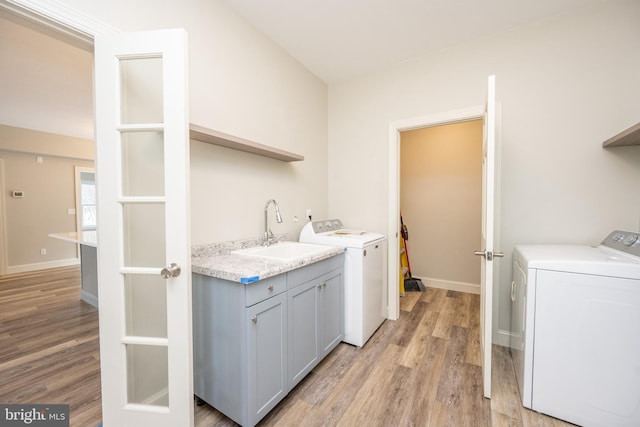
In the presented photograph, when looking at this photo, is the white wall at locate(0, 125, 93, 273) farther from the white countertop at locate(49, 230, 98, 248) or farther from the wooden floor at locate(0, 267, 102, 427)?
the white countertop at locate(49, 230, 98, 248)

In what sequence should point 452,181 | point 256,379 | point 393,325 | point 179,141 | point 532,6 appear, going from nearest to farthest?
point 179,141, point 256,379, point 532,6, point 393,325, point 452,181

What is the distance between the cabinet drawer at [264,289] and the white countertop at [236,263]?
0.05m

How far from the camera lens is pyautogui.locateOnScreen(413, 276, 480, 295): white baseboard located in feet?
11.0

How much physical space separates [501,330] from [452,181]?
6.30 feet

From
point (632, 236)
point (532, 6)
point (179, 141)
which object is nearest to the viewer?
point (179, 141)

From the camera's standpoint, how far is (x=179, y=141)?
121 cm

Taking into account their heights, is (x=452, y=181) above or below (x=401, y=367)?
above

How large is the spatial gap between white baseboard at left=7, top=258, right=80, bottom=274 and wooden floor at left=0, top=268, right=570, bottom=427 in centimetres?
267

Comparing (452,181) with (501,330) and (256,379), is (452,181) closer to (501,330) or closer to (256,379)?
(501,330)

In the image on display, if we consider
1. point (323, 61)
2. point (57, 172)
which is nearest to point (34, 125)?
point (57, 172)

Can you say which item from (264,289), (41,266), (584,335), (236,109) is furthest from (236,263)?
(41,266)

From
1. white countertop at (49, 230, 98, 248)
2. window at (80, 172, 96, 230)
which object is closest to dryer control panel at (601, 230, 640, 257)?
white countertop at (49, 230, 98, 248)

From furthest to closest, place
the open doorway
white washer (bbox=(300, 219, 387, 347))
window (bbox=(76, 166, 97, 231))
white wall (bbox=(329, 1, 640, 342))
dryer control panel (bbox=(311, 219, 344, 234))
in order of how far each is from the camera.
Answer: window (bbox=(76, 166, 97, 231)) → the open doorway → dryer control panel (bbox=(311, 219, 344, 234)) → white washer (bbox=(300, 219, 387, 347)) → white wall (bbox=(329, 1, 640, 342))

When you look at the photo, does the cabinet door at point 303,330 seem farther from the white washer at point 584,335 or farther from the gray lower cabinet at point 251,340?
the white washer at point 584,335
